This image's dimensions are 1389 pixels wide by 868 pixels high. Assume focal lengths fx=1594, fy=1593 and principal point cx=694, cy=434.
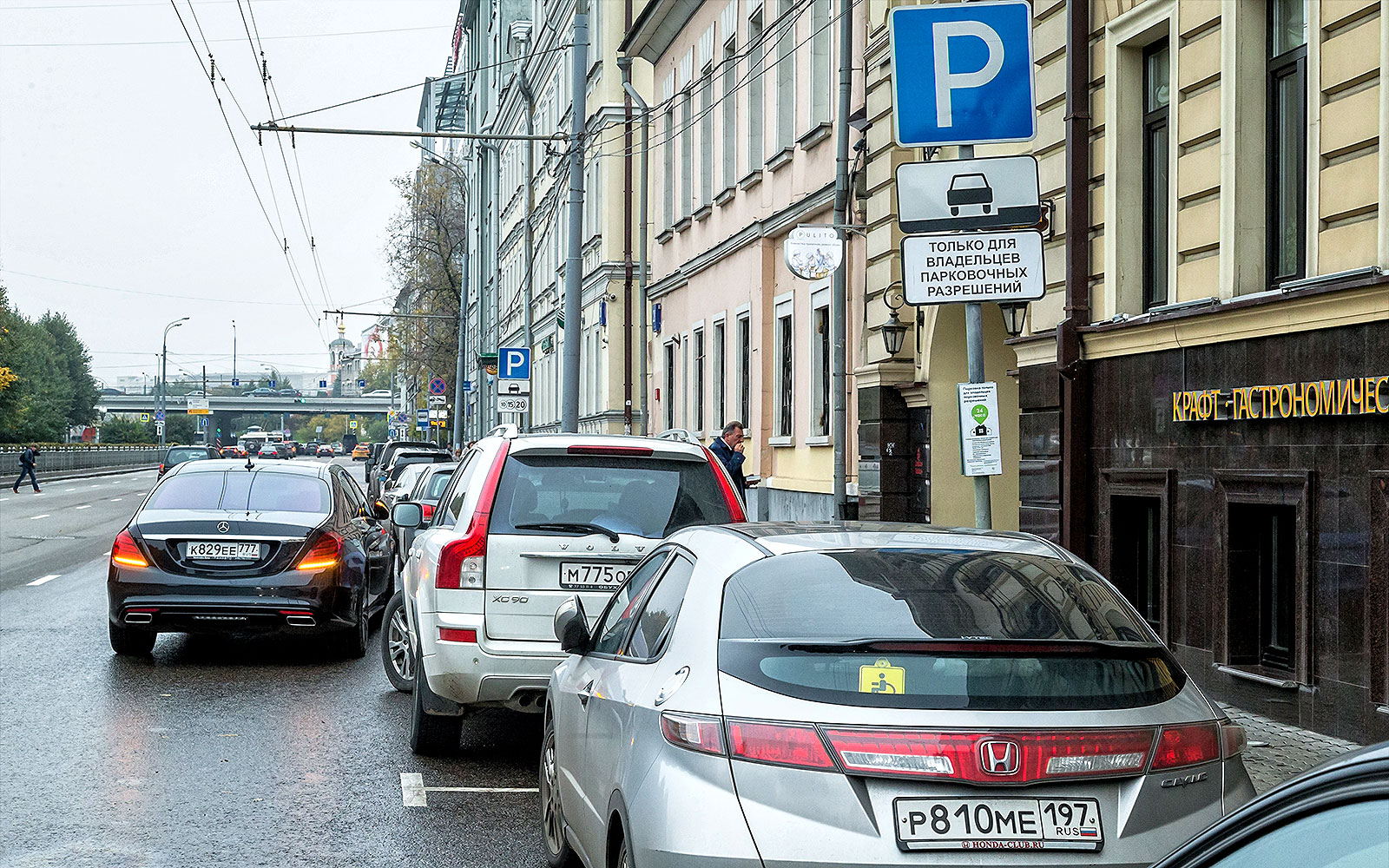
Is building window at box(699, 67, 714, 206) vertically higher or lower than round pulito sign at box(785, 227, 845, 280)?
higher

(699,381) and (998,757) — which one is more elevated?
(699,381)

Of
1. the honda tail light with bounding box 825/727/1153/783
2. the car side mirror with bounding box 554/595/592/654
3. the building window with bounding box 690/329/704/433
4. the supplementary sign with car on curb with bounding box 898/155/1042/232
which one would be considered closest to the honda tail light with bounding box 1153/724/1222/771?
the honda tail light with bounding box 825/727/1153/783

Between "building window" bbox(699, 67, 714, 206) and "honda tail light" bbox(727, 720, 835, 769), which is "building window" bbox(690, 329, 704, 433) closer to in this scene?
"building window" bbox(699, 67, 714, 206)

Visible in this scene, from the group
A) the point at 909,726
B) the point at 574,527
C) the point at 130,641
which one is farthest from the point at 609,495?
the point at 130,641

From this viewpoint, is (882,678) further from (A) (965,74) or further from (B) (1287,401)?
(B) (1287,401)

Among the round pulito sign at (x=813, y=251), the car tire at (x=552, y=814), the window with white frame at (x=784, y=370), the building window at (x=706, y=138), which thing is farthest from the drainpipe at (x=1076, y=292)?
the building window at (x=706, y=138)

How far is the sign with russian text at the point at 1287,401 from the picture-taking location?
881 cm

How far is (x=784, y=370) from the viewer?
2361cm

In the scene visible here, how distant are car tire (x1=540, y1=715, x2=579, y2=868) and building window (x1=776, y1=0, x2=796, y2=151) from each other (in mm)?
16723

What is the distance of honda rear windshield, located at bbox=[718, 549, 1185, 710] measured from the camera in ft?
13.4

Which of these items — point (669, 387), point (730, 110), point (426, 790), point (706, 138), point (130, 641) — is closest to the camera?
point (426, 790)

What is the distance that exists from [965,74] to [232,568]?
671 centimetres

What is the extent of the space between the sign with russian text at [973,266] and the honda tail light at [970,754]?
4.30 metres

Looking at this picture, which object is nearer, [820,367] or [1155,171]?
[1155,171]
